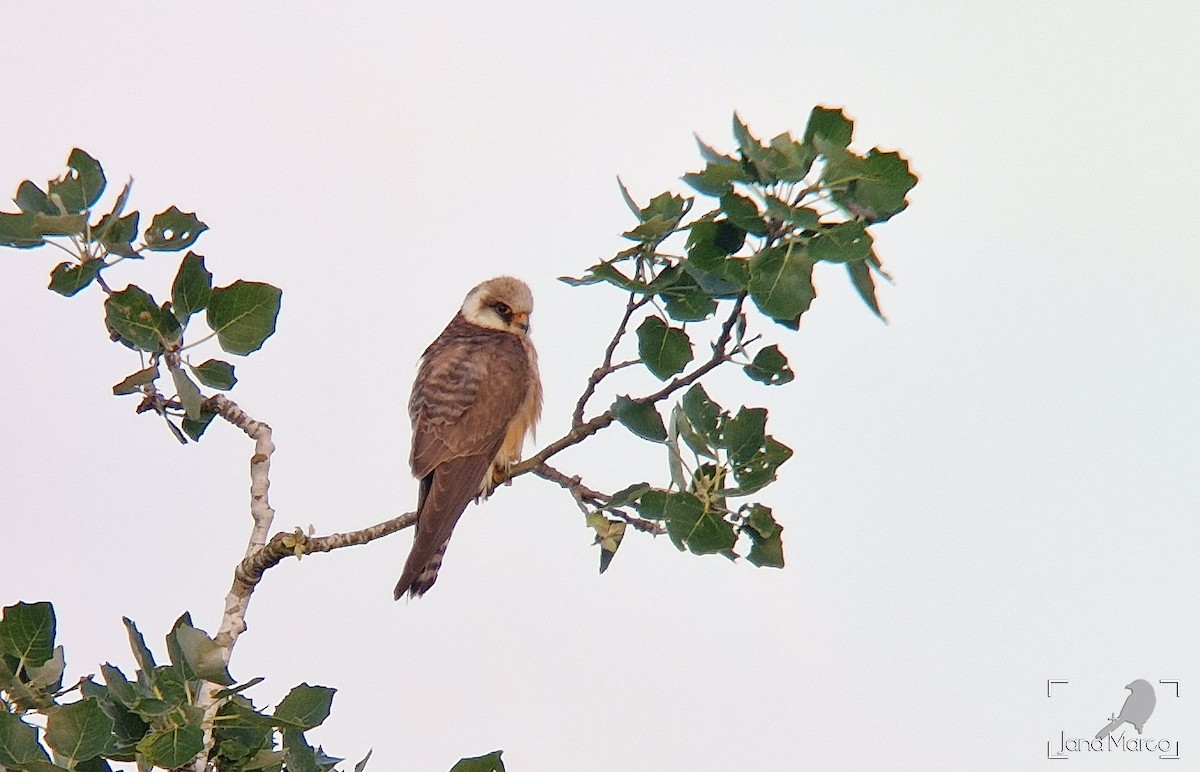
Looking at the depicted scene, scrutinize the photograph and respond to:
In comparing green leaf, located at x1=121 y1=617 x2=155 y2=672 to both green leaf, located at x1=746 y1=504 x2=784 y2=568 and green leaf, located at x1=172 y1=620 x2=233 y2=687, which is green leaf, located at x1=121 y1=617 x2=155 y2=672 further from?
green leaf, located at x1=746 y1=504 x2=784 y2=568

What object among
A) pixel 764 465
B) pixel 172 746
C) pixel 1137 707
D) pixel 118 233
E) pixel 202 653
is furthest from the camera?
pixel 1137 707

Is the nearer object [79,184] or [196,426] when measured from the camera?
[79,184]

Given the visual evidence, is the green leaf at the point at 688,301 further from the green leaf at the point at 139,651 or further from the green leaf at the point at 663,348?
the green leaf at the point at 139,651

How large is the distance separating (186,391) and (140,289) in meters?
0.29

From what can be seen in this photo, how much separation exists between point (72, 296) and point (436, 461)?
6.72 feet

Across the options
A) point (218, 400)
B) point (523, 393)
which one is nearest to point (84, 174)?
point (218, 400)

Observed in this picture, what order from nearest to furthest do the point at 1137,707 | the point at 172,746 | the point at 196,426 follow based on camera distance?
the point at 172,746, the point at 196,426, the point at 1137,707

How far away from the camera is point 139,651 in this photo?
3.28m

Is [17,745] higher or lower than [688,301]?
lower

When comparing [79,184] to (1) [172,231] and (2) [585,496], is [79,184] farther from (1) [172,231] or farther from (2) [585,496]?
(2) [585,496]

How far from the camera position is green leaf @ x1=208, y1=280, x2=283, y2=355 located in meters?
3.79

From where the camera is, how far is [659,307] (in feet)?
11.8

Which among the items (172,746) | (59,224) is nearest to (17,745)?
(172,746)

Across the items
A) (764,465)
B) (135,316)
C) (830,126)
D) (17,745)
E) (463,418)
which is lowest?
(17,745)
